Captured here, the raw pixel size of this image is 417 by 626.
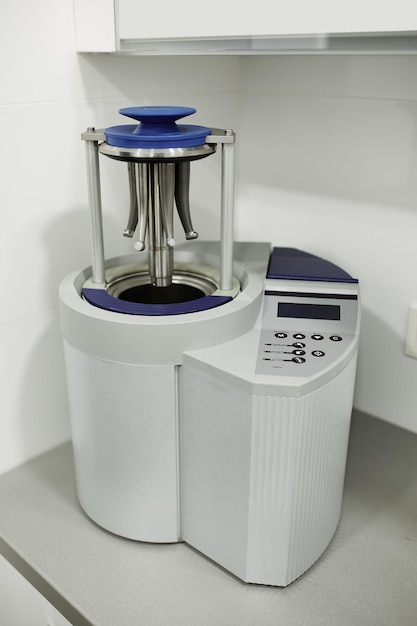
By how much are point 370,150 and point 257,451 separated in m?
0.52

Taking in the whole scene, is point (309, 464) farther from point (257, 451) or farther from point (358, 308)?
point (358, 308)

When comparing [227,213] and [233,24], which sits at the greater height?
[233,24]

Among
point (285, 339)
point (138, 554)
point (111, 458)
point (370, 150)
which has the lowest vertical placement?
point (138, 554)

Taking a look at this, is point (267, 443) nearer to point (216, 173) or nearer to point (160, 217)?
point (160, 217)

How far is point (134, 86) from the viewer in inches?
37.4

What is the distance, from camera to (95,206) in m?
0.77

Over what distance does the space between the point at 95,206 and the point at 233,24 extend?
Answer: 0.26 meters

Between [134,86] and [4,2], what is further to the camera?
[134,86]

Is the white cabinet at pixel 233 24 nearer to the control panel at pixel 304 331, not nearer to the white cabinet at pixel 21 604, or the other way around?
the control panel at pixel 304 331

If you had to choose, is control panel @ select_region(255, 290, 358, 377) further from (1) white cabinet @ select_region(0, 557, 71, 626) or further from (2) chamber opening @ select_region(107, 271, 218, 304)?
(1) white cabinet @ select_region(0, 557, 71, 626)

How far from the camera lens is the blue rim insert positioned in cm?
72

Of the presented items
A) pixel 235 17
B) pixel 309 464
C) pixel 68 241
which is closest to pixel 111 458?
pixel 309 464

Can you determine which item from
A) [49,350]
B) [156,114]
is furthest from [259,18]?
[49,350]

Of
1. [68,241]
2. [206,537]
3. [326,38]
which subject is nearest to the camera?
[326,38]
